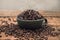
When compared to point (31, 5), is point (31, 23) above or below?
below

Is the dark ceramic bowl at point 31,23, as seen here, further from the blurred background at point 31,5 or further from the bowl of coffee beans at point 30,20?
the blurred background at point 31,5

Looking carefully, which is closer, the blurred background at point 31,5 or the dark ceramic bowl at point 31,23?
the dark ceramic bowl at point 31,23

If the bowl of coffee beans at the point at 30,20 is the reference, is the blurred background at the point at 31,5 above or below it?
above

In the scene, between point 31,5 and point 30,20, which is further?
point 31,5

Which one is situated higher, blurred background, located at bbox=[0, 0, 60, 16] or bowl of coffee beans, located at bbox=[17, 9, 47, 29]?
blurred background, located at bbox=[0, 0, 60, 16]

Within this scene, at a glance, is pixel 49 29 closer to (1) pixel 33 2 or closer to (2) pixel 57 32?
(2) pixel 57 32

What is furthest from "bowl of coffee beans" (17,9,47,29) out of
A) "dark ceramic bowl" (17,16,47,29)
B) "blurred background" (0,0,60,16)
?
"blurred background" (0,0,60,16)

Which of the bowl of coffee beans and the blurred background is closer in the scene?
the bowl of coffee beans

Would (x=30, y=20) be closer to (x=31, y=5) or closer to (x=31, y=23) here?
(x=31, y=23)

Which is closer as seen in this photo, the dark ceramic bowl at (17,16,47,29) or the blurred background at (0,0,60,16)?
the dark ceramic bowl at (17,16,47,29)

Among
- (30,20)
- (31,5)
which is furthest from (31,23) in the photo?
(31,5)

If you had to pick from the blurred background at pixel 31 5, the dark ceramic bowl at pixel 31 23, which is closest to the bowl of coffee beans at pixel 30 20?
the dark ceramic bowl at pixel 31 23

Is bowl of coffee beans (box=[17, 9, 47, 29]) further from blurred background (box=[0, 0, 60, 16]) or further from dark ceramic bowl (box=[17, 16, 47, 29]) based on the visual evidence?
blurred background (box=[0, 0, 60, 16])

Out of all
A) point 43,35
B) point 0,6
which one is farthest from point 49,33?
point 0,6
